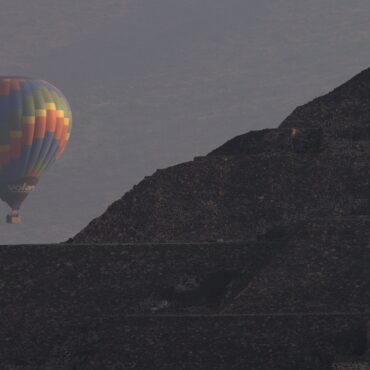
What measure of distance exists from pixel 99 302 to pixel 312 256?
392 inches

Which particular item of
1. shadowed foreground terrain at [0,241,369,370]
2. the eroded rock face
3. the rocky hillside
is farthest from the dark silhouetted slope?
shadowed foreground terrain at [0,241,369,370]

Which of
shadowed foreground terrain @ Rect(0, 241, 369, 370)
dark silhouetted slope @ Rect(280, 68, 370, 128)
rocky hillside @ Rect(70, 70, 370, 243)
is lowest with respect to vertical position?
shadowed foreground terrain @ Rect(0, 241, 369, 370)

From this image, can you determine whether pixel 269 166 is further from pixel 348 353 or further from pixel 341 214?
pixel 348 353

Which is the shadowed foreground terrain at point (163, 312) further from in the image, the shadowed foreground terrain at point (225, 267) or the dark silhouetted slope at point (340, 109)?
the dark silhouetted slope at point (340, 109)

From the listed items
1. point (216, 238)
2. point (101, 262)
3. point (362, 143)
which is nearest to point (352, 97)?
point (362, 143)

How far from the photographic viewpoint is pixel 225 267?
9594cm

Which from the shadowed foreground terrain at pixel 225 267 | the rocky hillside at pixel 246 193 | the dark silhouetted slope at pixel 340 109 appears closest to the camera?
the shadowed foreground terrain at pixel 225 267

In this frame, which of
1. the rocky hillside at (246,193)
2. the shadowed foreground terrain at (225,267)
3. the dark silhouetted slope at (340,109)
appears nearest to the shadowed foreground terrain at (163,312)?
the shadowed foreground terrain at (225,267)

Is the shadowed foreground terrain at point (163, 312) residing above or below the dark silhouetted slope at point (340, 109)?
below

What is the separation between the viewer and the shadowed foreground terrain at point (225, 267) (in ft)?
275

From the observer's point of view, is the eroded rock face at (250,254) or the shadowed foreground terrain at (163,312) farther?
the eroded rock face at (250,254)

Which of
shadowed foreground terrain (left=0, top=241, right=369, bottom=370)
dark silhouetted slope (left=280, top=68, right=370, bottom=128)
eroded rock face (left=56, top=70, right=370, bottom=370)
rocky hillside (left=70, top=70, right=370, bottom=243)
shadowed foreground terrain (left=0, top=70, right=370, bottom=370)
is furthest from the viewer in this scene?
dark silhouetted slope (left=280, top=68, right=370, bottom=128)

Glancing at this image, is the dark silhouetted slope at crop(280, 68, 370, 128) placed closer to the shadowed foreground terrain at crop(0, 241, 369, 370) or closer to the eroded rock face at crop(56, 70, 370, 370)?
the eroded rock face at crop(56, 70, 370, 370)

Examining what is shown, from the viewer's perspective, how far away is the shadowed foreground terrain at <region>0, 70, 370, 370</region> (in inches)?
3297
